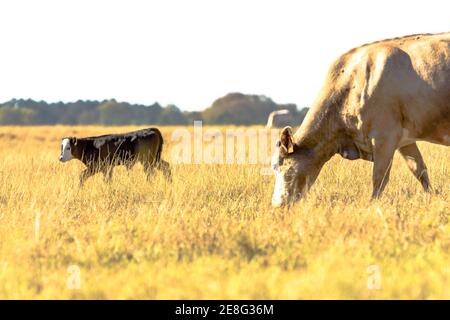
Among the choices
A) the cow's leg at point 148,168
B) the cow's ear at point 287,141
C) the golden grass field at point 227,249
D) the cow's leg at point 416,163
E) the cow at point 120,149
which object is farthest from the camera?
the cow at point 120,149

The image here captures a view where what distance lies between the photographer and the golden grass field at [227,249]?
4.95m

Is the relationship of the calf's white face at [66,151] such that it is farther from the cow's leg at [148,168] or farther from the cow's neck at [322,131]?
the cow's neck at [322,131]

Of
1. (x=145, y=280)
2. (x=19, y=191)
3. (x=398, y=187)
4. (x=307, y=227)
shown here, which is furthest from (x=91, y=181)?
(x=145, y=280)

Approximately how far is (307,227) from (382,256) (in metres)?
1.06

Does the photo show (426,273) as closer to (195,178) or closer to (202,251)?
(202,251)

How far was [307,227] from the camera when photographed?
22.1ft

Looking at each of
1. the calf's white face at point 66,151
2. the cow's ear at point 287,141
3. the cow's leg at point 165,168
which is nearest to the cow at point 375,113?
the cow's ear at point 287,141

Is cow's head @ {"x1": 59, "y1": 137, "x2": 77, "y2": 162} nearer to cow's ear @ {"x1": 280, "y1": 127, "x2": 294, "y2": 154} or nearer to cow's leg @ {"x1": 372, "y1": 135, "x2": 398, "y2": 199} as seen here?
cow's ear @ {"x1": 280, "y1": 127, "x2": 294, "y2": 154}

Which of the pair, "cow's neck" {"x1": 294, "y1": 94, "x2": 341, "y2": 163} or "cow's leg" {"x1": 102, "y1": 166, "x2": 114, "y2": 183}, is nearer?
"cow's neck" {"x1": 294, "y1": 94, "x2": 341, "y2": 163}

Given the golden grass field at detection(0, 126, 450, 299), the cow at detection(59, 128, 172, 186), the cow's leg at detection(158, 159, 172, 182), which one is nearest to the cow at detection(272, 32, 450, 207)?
the golden grass field at detection(0, 126, 450, 299)

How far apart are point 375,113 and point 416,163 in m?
1.45

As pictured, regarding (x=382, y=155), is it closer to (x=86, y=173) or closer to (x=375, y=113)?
(x=375, y=113)

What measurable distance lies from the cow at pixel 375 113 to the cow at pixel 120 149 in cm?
463

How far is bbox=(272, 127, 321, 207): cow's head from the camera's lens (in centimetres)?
898
